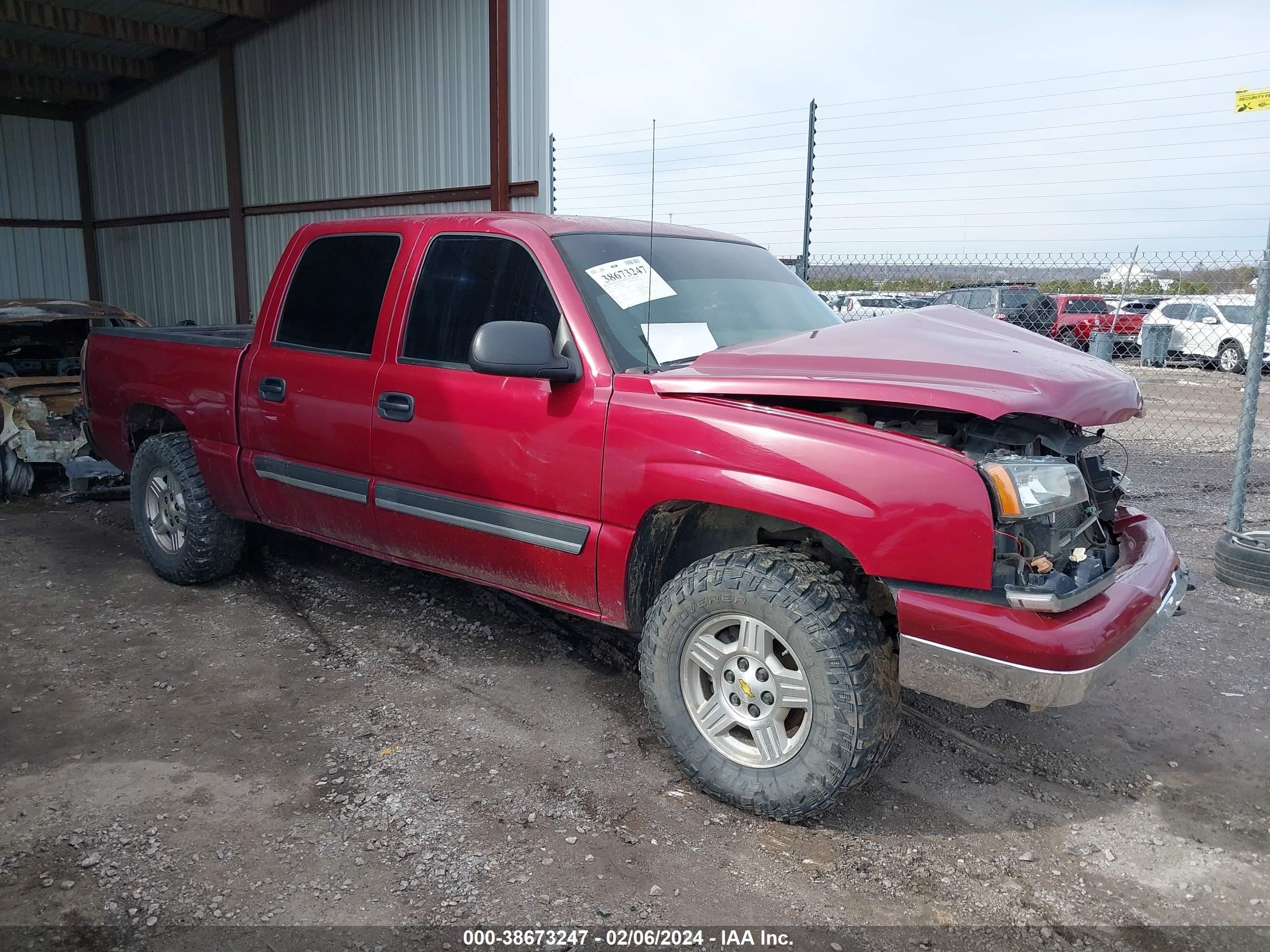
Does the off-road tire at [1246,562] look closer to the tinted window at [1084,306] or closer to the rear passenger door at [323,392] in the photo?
the rear passenger door at [323,392]

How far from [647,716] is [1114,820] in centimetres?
162

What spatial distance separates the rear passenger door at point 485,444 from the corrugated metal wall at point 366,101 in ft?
21.8

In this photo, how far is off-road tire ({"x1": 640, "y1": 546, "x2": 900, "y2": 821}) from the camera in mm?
2594

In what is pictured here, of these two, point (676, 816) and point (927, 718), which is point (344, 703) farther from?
point (927, 718)

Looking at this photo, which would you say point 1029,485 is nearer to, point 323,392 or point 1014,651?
point 1014,651

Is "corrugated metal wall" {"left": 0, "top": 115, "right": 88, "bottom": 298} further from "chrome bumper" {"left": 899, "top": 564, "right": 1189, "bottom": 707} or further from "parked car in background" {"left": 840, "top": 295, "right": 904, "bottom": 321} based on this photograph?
"chrome bumper" {"left": 899, "top": 564, "right": 1189, "bottom": 707}

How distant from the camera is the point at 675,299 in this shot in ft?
11.4

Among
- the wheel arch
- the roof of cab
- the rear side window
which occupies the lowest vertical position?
the wheel arch

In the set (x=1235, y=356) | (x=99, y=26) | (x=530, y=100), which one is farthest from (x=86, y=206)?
(x=1235, y=356)

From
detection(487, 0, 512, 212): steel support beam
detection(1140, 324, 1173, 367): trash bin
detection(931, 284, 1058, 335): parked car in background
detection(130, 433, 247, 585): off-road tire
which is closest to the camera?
detection(130, 433, 247, 585): off-road tire

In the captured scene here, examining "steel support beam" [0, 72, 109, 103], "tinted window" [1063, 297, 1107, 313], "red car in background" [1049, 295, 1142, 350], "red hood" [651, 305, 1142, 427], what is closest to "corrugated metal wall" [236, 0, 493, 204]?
"steel support beam" [0, 72, 109, 103]

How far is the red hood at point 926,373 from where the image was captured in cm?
253

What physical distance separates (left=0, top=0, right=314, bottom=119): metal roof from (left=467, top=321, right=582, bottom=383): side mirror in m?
10.4

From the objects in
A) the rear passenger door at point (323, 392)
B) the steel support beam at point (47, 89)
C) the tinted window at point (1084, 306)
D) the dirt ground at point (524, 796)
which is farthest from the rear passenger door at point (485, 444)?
the steel support beam at point (47, 89)
